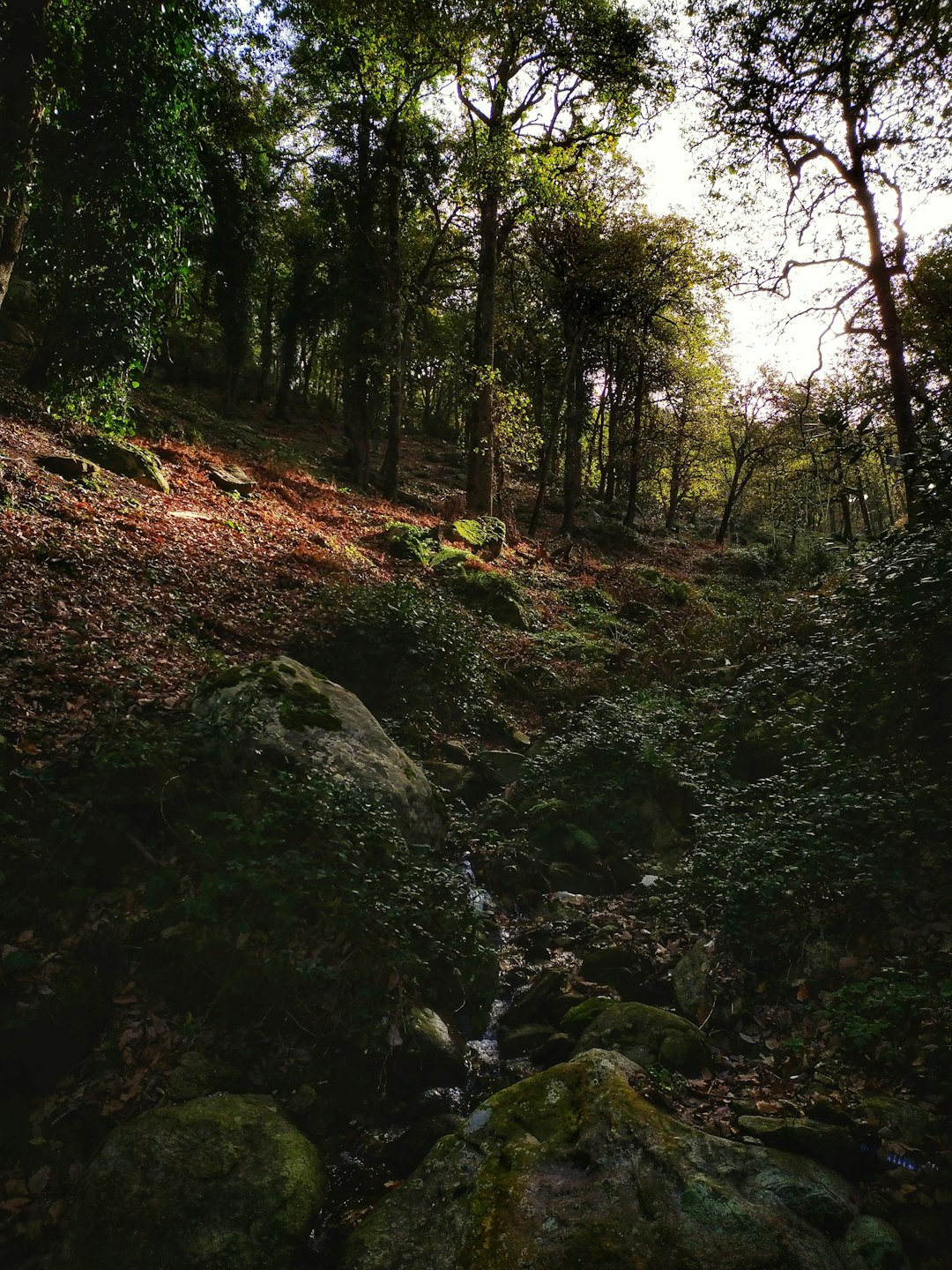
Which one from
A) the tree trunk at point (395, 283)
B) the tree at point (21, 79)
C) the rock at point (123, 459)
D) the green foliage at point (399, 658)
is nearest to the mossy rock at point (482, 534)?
the tree trunk at point (395, 283)

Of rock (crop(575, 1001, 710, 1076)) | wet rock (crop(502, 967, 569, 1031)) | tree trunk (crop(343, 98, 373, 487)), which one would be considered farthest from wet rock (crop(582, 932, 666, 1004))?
tree trunk (crop(343, 98, 373, 487))

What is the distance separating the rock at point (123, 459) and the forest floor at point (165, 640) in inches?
14.4

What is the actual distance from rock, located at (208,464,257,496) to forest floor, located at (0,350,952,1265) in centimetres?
23

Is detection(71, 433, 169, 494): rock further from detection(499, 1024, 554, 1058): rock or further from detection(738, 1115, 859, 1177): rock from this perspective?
detection(738, 1115, 859, 1177): rock

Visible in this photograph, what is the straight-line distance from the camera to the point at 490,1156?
4.14m

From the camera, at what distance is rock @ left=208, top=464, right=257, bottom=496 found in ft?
54.6

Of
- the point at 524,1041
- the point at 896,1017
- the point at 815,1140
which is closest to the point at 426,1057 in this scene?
the point at 524,1041

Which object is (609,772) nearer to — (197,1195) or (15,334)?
(197,1195)

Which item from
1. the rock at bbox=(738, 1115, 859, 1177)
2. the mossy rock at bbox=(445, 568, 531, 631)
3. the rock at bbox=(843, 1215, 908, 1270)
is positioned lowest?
the rock at bbox=(843, 1215, 908, 1270)

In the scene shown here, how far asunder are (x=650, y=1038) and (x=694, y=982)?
0.97 meters

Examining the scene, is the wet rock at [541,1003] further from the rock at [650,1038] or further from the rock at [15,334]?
the rock at [15,334]

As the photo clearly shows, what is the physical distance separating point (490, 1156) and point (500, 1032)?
75.6 inches

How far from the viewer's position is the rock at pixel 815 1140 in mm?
3969

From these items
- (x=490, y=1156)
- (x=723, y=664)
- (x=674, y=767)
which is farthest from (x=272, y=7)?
(x=490, y=1156)
